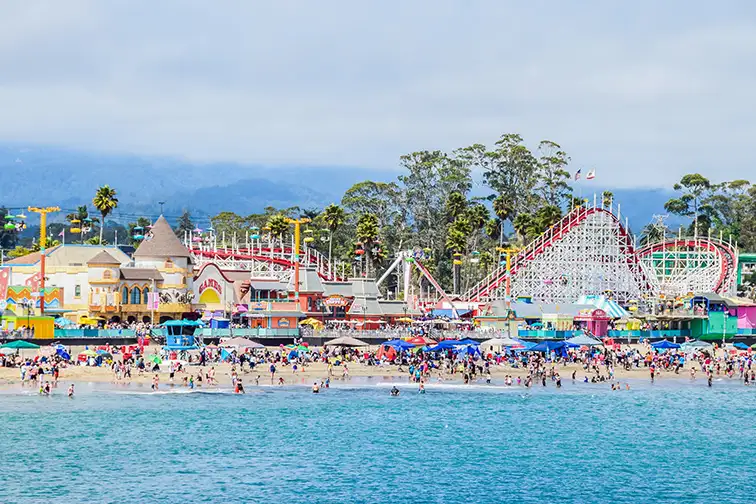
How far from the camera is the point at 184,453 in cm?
4294

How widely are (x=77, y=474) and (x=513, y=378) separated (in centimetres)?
3622

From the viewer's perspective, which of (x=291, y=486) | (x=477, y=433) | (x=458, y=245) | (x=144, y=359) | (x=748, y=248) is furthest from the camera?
(x=748, y=248)

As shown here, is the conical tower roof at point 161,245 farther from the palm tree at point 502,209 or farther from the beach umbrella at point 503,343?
the palm tree at point 502,209

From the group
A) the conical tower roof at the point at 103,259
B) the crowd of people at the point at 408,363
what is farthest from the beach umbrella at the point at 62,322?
the conical tower roof at the point at 103,259

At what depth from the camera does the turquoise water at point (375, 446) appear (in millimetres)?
37312

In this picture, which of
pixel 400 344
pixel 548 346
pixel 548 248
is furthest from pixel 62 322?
pixel 548 248

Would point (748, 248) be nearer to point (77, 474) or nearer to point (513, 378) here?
point (513, 378)

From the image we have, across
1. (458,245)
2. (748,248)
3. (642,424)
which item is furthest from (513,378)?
(748,248)

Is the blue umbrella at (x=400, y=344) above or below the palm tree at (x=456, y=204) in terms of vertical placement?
below

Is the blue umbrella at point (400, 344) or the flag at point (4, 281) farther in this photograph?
the flag at point (4, 281)

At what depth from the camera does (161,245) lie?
86625 millimetres

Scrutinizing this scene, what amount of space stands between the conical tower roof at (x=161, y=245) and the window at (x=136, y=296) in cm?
353

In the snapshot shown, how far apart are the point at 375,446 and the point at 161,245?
45057mm

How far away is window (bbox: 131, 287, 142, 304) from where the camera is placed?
276 feet
